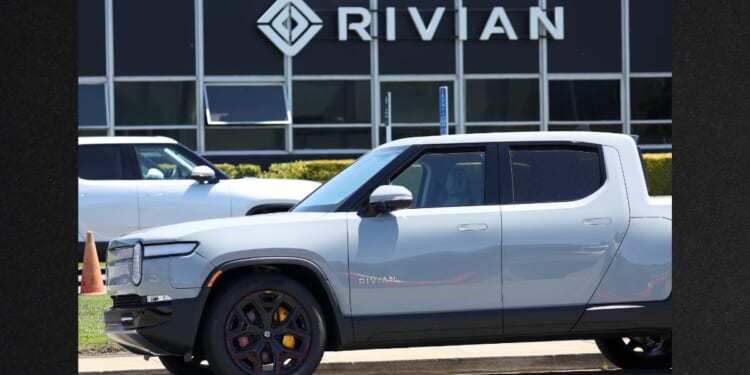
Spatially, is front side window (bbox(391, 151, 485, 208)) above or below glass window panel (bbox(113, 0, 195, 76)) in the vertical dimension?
below

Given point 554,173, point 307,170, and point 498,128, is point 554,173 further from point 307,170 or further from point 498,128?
point 498,128

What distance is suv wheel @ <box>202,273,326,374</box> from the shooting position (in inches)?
324

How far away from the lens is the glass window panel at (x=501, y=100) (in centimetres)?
2931

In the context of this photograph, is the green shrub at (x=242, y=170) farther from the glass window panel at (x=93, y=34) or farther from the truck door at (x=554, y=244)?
the truck door at (x=554, y=244)

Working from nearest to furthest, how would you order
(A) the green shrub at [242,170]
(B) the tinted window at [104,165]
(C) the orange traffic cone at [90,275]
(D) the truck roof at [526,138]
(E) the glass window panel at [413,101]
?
(D) the truck roof at [526,138] → (C) the orange traffic cone at [90,275] → (B) the tinted window at [104,165] → (A) the green shrub at [242,170] → (E) the glass window panel at [413,101]

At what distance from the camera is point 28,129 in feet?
8.44

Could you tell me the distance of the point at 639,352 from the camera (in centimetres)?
979

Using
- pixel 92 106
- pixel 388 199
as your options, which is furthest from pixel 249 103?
pixel 388 199

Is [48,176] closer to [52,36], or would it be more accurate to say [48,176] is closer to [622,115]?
[52,36]

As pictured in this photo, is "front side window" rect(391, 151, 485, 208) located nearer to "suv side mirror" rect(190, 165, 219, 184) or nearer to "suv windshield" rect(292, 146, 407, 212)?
"suv windshield" rect(292, 146, 407, 212)

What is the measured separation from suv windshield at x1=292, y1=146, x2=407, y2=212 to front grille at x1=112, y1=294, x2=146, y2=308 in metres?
1.30

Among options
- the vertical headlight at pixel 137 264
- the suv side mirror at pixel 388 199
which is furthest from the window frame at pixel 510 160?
the vertical headlight at pixel 137 264

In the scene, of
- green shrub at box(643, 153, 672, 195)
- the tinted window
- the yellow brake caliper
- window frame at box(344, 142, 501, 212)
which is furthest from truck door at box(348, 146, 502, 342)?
green shrub at box(643, 153, 672, 195)

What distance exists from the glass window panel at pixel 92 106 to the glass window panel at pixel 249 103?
88.4 inches
